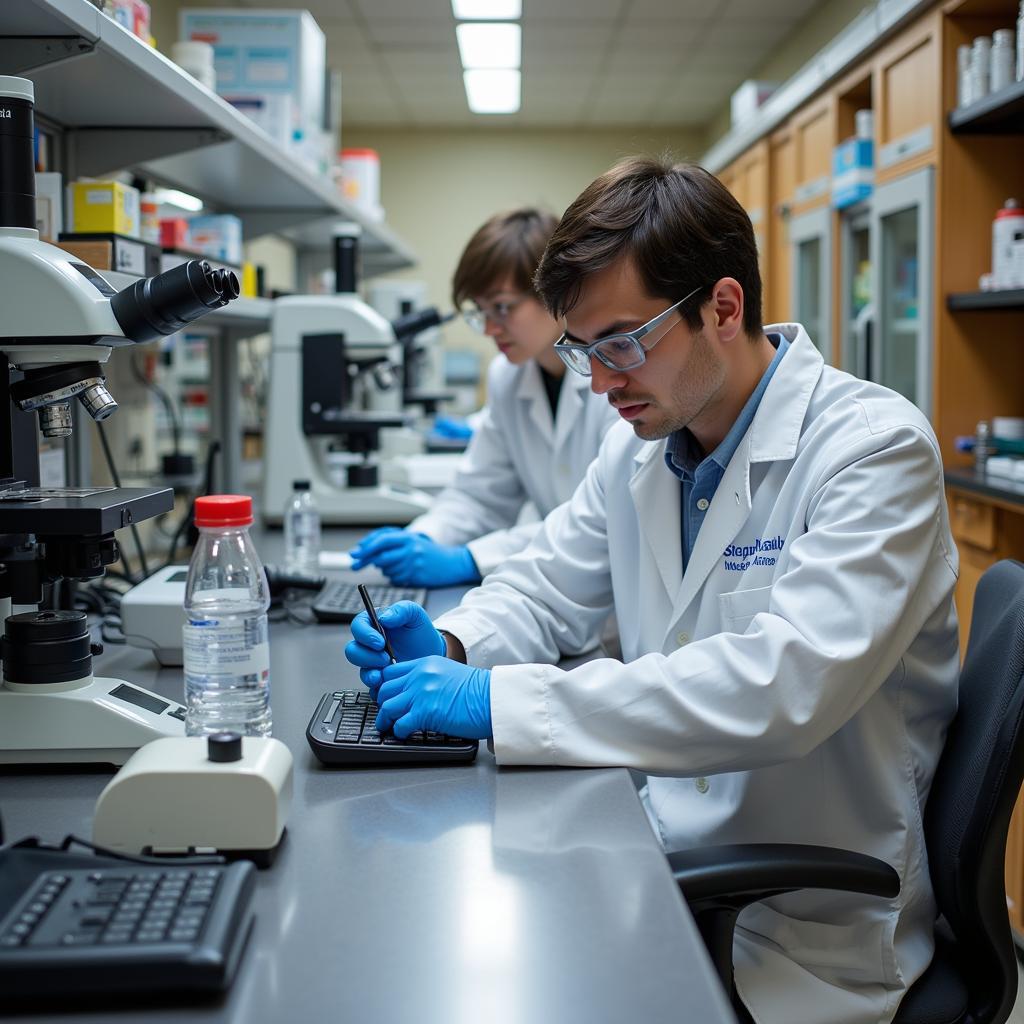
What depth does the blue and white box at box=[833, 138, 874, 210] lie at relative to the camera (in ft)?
11.4

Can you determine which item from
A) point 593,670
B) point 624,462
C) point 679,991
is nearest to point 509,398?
point 624,462

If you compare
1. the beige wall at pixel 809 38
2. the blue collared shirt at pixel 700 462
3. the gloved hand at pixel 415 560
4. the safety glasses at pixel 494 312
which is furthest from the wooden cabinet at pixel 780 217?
the blue collared shirt at pixel 700 462

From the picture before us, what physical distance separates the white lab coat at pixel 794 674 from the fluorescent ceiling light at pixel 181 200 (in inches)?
76.3

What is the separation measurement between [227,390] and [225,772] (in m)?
2.36

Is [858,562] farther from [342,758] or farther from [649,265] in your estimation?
[342,758]

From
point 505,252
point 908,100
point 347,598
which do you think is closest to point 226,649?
point 347,598

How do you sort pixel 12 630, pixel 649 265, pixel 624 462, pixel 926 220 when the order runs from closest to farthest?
1. pixel 12 630
2. pixel 649 265
3. pixel 624 462
4. pixel 926 220

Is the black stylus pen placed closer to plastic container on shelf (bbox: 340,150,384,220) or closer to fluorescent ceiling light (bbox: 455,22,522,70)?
plastic container on shelf (bbox: 340,150,384,220)

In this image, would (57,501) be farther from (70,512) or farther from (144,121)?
(144,121)

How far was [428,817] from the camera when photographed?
917 millimetres

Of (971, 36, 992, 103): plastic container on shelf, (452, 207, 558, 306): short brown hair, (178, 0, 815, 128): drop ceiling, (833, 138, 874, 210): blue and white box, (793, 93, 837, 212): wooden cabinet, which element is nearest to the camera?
(452, 207, 558, 306): short brown hair

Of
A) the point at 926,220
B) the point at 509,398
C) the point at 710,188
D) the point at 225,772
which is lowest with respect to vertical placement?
the point at 225,772

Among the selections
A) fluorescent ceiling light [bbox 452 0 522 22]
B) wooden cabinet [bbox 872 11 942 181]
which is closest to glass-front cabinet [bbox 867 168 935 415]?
wooden cabinet [bbox 872 11 942 181]

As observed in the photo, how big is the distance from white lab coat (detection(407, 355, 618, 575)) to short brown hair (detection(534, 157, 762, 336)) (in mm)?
847
